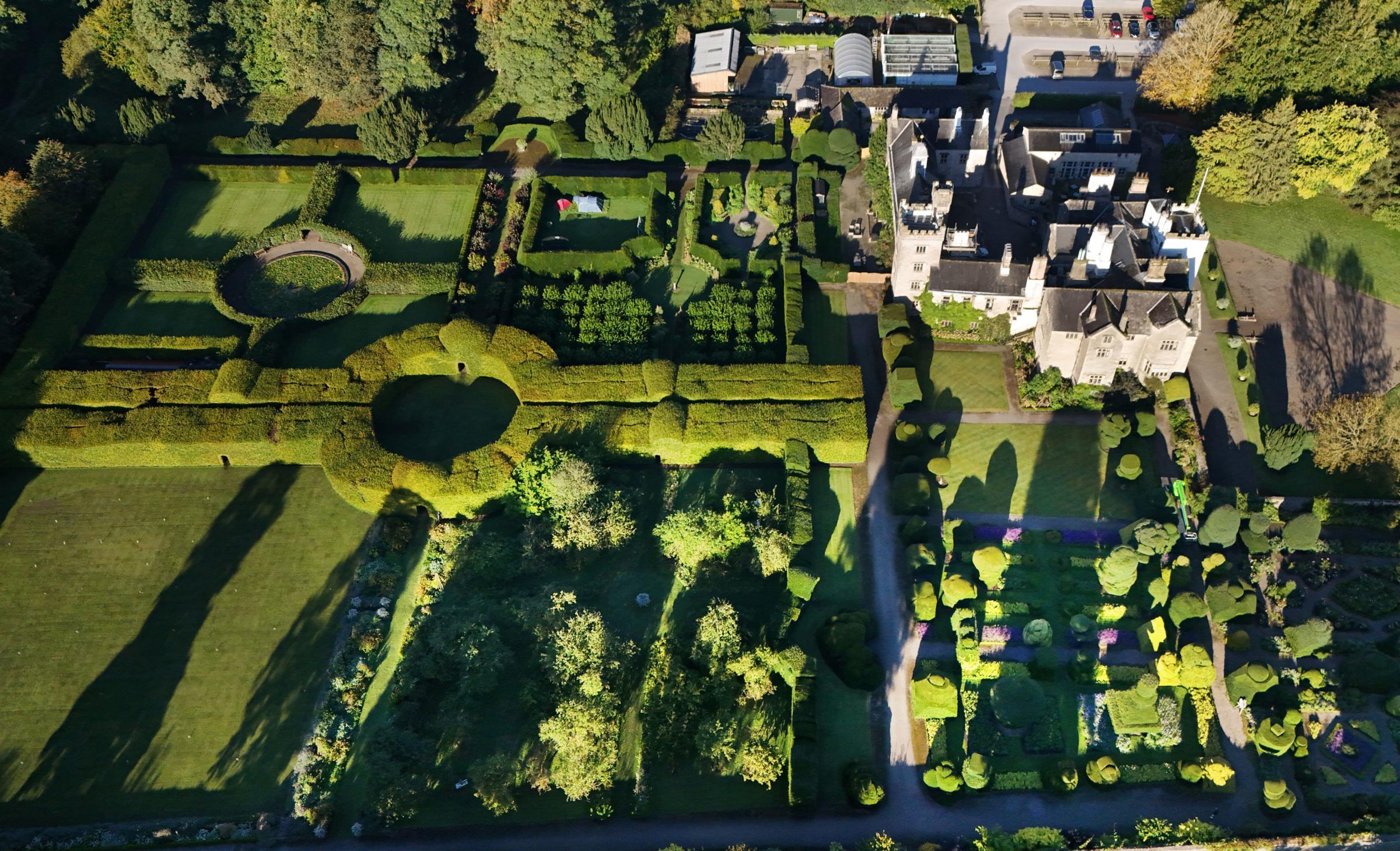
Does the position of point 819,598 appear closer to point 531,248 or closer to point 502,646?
point 502,646

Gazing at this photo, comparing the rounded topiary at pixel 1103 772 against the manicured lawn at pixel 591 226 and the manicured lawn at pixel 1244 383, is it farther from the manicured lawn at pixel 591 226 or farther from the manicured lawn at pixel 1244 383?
the manicured lawn at pixel 591 226

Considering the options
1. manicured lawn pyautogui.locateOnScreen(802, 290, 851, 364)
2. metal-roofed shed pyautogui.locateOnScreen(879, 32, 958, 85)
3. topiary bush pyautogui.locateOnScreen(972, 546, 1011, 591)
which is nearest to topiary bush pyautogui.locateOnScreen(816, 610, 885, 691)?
topiary bush pyautogui.locateOnScreen(972, 546, 1011, 591)

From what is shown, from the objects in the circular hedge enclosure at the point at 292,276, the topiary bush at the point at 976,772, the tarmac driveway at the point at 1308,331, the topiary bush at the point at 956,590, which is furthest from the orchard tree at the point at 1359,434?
the circular hedge enclosure at the point at 292,276

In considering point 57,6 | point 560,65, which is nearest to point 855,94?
point 560,65

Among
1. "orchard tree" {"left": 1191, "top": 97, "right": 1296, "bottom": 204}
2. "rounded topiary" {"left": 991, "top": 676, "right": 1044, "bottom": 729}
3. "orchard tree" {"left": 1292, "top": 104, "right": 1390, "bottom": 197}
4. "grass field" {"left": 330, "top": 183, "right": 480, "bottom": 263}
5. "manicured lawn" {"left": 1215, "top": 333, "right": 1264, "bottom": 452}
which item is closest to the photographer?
"rounded topiary" {"left": 991, "top": 676, "right": 1044, "bottom": 729}

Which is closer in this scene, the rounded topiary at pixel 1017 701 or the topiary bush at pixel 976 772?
the topiary bush at pixel 976 772

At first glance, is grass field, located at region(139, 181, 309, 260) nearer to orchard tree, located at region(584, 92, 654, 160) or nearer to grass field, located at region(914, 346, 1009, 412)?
orchard tree, located at region(584, 92, 654, 160)
